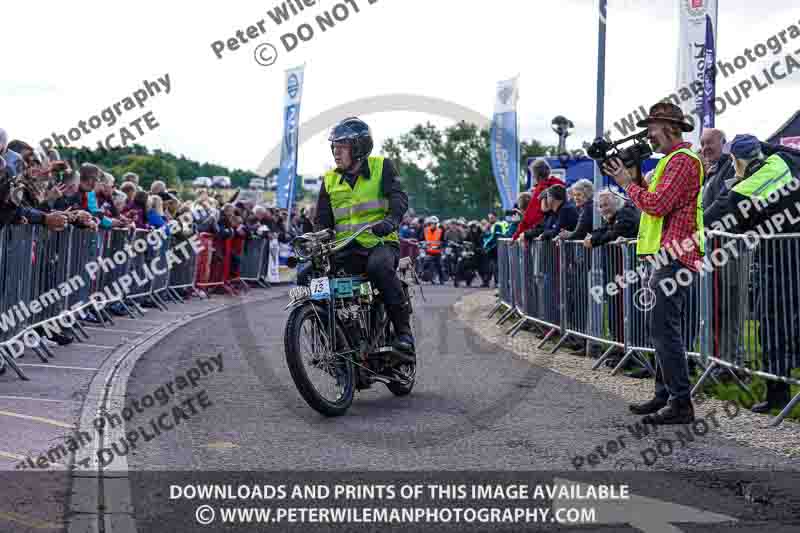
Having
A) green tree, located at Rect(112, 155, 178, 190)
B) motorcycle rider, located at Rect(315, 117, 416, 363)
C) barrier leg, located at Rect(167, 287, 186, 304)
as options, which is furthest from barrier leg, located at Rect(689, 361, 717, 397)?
green tree, located at Rect(112, 155, 178, 190)

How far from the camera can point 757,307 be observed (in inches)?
320

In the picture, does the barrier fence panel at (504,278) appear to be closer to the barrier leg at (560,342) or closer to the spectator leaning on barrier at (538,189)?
the spectator leaning on barrier at (538,189)

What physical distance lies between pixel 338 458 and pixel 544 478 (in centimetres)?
118

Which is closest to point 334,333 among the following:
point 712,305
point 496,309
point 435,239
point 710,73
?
point 712,305

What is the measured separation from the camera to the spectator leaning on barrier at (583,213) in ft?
41.3

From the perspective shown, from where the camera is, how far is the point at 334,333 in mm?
7805

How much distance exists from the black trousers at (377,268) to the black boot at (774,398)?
2.73m

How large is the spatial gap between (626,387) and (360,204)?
2.92 m

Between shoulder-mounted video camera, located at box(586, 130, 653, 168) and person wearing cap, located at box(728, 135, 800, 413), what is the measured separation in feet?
3.82

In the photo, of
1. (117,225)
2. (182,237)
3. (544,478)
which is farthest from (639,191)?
(182,237)

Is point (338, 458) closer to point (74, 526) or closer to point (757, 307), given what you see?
point (74, 526)

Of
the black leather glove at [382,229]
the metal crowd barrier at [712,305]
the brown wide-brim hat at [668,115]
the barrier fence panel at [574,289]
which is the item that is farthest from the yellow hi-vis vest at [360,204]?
the barrier fence panel at [574,289]

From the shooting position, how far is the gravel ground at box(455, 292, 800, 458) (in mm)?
6921

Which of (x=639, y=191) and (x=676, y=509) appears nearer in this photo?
(x=676, y=509)
